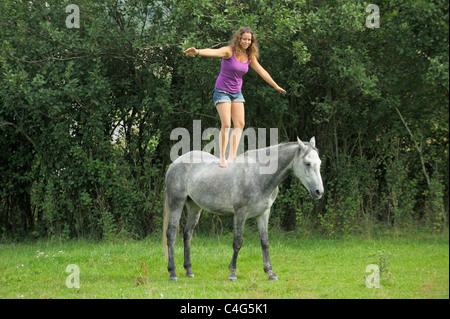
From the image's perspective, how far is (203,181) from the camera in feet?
25.6

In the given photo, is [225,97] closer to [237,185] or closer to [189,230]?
[237,185]

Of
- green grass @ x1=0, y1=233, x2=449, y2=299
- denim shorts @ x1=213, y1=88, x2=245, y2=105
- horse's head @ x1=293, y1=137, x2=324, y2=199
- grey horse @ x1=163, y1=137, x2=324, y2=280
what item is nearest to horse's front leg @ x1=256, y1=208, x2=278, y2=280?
grey horse @ x1=163, y1=137, x2=324, y2=280

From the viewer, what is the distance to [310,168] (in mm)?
6805

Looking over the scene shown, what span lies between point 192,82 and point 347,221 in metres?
4.11

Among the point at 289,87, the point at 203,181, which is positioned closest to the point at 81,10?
the point at 289,87

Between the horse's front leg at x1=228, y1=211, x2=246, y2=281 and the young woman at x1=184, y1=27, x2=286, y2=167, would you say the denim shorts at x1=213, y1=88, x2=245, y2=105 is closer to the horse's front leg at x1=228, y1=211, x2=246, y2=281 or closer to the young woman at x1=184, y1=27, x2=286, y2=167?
the young woman at x1=184, y1=27, x2=286, y2=167

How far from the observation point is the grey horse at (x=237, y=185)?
6980 millimetres

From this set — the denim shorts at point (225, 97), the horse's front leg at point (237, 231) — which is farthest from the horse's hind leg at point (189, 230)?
the denim shorts at point (225, 97)

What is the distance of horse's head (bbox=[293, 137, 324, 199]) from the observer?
22.0ft

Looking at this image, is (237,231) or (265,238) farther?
(265,238)

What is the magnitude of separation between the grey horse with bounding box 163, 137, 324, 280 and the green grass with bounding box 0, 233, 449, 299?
1.94ft

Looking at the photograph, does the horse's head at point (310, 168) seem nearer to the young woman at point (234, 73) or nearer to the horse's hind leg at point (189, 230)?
the young woman at point (234, 73)

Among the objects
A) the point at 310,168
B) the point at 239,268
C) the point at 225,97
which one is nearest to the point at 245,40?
the point at 225,97

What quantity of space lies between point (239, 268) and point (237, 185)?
5.64 feet
